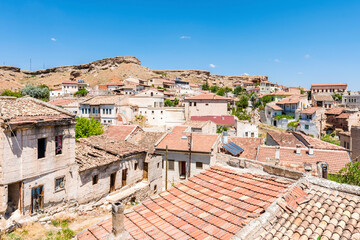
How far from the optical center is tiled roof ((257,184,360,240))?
4457 mm

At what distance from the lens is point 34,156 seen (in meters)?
13.5

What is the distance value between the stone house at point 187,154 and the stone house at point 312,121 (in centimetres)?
3829

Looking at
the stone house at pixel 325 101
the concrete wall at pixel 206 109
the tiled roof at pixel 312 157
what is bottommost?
the tiled roof at pixel 312 157

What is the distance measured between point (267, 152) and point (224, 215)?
61.4ft

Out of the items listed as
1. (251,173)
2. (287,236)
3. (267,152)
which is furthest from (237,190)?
(267,152)

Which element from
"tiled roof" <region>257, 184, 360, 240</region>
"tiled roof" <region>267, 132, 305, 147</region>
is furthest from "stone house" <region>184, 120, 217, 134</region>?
"tiled roof" <region>257, 184, 360, 240</region>

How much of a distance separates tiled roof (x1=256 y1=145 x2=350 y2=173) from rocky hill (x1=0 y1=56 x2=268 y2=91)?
95.4m

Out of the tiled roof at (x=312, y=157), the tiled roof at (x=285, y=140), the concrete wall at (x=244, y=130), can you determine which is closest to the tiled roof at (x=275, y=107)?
the concrete wall at (x=244, y=130)

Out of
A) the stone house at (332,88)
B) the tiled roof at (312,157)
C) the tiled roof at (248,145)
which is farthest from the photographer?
the stone house at (332,88)

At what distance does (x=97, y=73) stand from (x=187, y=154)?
119 m

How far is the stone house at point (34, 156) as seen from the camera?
12.4 m

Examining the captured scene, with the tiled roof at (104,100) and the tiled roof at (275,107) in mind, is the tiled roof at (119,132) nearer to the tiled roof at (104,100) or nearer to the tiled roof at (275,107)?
the tiled roof at (104,100)

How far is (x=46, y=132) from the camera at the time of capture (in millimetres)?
14195

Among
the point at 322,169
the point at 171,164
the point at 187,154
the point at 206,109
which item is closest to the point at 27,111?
the point at 171,164
